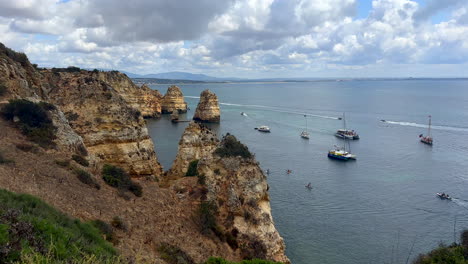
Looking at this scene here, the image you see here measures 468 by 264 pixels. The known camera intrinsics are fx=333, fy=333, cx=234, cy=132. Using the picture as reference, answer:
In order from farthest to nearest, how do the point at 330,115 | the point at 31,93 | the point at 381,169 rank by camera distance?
the point at 330,115
the point at 381,169
the point at 31,93

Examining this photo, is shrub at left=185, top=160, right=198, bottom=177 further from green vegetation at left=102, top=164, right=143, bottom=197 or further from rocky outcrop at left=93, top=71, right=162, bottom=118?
rocky outcrop at left=93, top=71, right=162, bottom=118

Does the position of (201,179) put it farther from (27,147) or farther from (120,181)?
(27,147)

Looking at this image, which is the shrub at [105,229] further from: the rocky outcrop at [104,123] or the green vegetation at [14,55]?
the green vegetation at [14,55]

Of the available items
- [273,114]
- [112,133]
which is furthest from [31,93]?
[273,114]

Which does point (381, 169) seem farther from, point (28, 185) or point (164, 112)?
point (164, 112)

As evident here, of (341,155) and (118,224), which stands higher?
(118,224)

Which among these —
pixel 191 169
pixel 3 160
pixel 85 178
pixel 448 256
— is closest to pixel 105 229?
pixel 85 178
